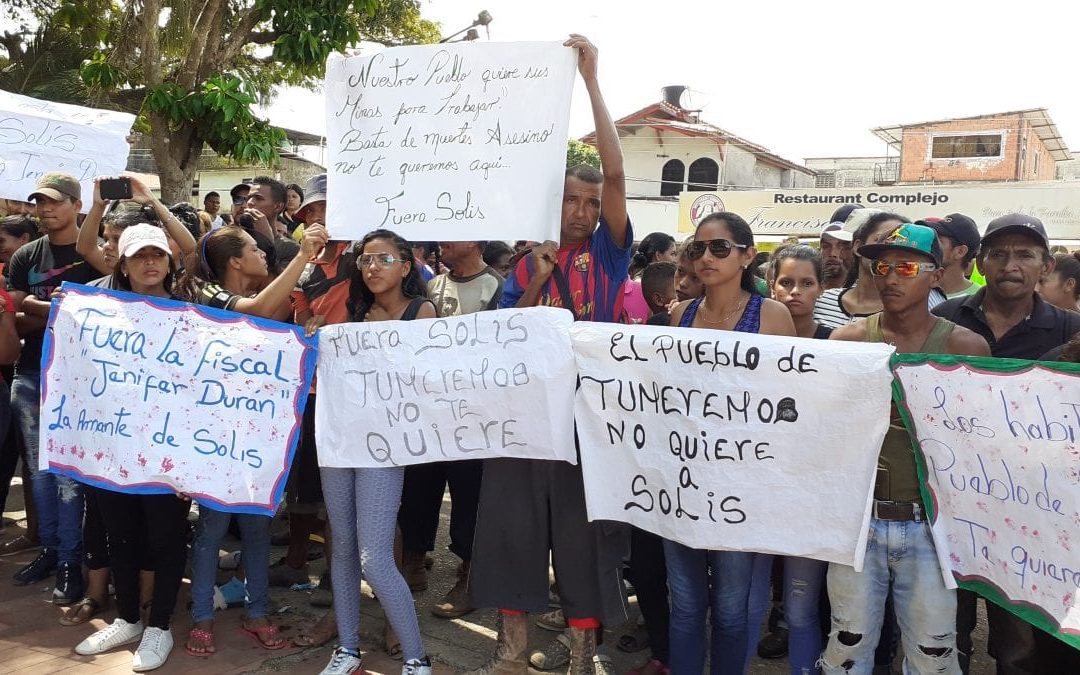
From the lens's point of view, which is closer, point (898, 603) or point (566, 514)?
point (898, 603)

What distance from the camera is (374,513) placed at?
148 inches

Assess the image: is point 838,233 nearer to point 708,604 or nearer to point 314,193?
point 708,604

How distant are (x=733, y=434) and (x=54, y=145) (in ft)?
17.1

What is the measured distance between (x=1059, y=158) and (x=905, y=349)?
53.3 metres

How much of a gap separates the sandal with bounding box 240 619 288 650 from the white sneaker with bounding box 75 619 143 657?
0.52 meters

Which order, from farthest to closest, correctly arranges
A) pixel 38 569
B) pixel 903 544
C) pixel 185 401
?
pixel 38 569
pixel 185 401
pixel 903 544

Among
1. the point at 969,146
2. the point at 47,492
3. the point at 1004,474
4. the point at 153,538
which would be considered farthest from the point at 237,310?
the point at 969,146

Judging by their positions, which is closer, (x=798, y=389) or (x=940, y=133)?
(x=798, y=389)

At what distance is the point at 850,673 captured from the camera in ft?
10.4

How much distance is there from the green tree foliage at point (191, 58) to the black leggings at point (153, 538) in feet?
27.0

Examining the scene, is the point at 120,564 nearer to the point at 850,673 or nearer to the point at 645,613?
the point at 645,613

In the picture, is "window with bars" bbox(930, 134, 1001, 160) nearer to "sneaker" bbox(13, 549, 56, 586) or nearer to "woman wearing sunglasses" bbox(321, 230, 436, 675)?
"woman wearing sunglasses" bbox(321, 230, 436, 675)

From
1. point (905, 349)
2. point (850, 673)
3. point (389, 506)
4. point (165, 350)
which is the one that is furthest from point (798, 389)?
point (165, 350)

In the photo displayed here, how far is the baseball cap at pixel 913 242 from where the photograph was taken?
3.18 metres
